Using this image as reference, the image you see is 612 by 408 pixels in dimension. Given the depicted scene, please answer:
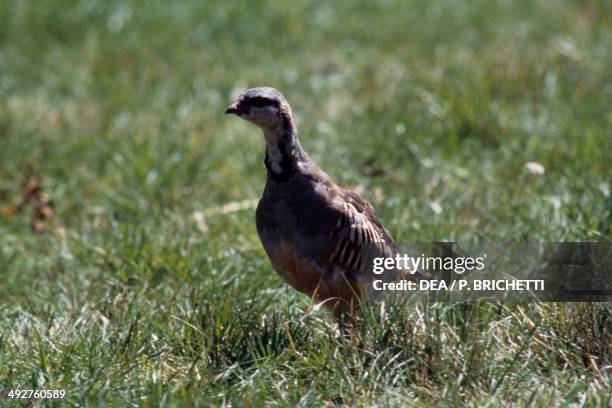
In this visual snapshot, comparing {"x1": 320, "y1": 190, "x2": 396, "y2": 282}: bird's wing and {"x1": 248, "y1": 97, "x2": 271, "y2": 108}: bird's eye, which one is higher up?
{"x1": 248, "y1": 97, "x2": 271, "y2": 108}: bird's eye

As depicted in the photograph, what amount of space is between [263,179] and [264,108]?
7.39 ft

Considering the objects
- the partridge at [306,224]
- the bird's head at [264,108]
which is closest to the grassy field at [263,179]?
the partridge at [306,224]

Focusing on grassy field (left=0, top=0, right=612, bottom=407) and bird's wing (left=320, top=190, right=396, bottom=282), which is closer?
grassy field (left=0, top=0, right=612, bottom=407)

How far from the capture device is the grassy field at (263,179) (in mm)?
3879

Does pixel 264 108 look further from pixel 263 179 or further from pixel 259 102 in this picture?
pixel 263 179

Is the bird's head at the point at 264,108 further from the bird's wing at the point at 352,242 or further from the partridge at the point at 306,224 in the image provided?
the bird's wing at the point at 352,242

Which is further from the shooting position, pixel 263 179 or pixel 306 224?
pixel 263 179

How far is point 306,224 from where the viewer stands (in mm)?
4414

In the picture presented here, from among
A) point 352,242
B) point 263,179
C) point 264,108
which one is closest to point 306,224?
point 352,242

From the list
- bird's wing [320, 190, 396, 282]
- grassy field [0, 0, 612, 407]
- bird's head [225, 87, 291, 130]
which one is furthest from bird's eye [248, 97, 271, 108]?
grassy field [0, 0, 612, 407]

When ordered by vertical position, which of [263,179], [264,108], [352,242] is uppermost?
[264,108]

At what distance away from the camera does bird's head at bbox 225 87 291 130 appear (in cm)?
450

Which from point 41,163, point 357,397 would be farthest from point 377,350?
point 41,163

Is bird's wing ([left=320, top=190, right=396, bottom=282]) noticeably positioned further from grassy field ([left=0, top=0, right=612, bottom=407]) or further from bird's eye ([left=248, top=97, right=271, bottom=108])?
bird's eye ([left=248, top=97, right=271, bottom=108])
